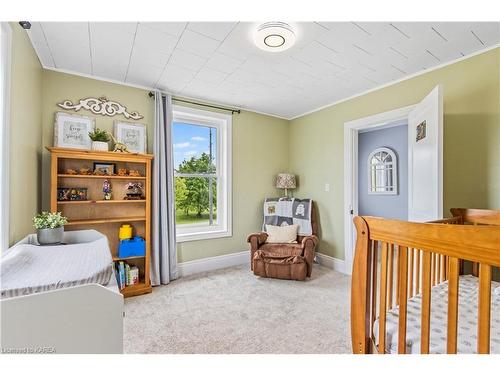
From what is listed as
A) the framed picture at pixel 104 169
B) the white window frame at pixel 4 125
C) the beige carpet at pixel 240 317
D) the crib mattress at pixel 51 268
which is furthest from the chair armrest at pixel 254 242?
the white window frame at pixel 4 125

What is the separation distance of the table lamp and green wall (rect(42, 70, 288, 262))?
0.51 ft

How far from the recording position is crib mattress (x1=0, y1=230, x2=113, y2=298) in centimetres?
95

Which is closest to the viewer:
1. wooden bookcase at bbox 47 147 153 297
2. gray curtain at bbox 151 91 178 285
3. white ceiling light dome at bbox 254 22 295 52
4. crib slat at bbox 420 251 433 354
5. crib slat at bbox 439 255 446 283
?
Result: crib slat at bbox 420 251 433 354

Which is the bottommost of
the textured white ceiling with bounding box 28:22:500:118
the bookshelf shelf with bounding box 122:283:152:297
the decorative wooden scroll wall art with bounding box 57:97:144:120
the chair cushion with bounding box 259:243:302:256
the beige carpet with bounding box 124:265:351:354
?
the beige carpet with bounding box 124:265:351:354

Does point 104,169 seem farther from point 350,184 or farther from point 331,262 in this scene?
point 331,262

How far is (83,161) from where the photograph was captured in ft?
8.33

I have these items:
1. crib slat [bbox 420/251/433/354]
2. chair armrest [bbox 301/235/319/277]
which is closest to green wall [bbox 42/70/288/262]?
chair armrest [bbox 301/235/319/277]

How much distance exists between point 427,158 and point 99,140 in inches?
118

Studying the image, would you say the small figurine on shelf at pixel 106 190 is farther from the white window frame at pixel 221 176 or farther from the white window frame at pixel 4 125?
the white window frame at pixel 4 125

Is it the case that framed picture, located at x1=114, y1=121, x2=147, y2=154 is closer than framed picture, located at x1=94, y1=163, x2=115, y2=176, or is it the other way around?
framed picture, located at x1=94, y1=163, x2=115, y2=176

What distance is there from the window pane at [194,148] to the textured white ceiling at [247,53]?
22.2 inches

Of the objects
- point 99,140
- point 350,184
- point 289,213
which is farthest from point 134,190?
point 350,184

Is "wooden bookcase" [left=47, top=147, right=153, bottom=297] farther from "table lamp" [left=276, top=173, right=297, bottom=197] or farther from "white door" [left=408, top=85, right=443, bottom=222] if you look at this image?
"white door" [left=408, top=85, right=443, bottom=222]
